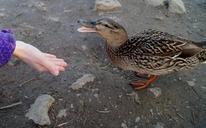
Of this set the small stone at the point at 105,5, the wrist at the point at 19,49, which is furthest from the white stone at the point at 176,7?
the wrist at the point at 19,49

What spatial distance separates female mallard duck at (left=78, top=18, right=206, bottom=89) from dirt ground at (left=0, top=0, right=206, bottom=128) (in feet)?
0.82

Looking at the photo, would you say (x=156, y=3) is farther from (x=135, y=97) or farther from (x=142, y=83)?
(x=135, y=97)

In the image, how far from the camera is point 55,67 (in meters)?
2.87

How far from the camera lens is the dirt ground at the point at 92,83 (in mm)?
3193

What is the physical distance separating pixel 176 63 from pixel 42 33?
5.85 feet

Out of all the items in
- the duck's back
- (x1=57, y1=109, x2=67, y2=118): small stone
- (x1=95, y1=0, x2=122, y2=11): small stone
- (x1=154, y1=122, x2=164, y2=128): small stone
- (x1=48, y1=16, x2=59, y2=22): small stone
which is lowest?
(x1=57, y1=109, x2=67, y2=118): small stone

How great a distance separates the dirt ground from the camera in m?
3.19

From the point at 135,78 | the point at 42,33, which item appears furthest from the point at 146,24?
the point at 42,33

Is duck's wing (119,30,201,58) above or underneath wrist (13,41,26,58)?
underneath

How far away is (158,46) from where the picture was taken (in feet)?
11.1

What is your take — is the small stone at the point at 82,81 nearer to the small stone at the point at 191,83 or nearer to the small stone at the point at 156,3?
the small stone at the point at 191,83

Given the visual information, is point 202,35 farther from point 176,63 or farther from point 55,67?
point 55,67

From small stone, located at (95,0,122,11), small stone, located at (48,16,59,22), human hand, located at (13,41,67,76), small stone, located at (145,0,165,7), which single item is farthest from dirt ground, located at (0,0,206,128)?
human hand, located at (13,41,67,76)

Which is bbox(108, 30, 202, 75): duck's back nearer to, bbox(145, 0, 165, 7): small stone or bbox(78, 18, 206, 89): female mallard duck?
bbox(78, 18, 206, 89): female mallard duck
